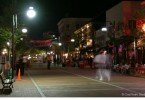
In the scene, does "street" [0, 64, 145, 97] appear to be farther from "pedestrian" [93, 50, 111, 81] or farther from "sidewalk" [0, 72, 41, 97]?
"pedestrian" [93, 50, 111, 81]

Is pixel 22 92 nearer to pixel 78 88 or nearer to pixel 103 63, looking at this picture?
pixel 78 88

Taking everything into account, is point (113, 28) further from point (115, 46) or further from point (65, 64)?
point (65, 64)

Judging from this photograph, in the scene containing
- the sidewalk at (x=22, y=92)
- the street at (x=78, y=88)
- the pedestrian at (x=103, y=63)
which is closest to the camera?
the sidewalk at (x=22, y=92)

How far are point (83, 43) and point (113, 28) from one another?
35.2 metres

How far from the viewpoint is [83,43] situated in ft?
335

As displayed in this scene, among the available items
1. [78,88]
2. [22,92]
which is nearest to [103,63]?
[78,88]

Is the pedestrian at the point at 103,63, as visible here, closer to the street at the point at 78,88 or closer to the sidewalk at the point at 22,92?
the street at the point at 78,88

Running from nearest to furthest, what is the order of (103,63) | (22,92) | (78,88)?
(22,92) → (78,88) → (103,63)

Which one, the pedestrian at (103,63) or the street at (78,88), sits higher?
the pedestrian at (103,63)

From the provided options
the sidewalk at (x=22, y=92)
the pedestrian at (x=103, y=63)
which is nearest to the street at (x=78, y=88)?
the sidewalk at (x=22, y=92)

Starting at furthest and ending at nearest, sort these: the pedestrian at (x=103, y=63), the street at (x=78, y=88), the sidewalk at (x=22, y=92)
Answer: the pedestrian at (x=103, y=63), the street at (x=78, y=88), the sidewalk at (x=22, y=92)

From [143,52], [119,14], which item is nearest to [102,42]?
[119,14]

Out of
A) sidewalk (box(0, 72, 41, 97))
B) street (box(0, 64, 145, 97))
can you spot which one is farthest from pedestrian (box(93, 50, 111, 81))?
sidewalk (box(0, 72, 41, 97))

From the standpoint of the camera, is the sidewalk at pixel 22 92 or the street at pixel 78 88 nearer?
the sidewalk at pixel 22 92
